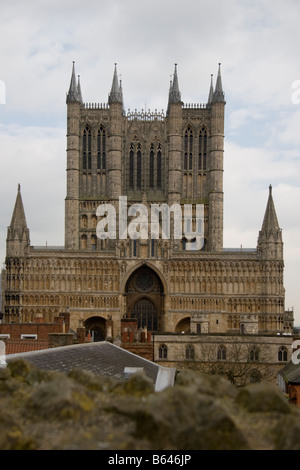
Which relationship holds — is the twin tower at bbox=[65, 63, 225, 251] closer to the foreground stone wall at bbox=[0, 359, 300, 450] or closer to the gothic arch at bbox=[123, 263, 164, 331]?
the gothic arch at bbox=[123, 263, 164, 331]

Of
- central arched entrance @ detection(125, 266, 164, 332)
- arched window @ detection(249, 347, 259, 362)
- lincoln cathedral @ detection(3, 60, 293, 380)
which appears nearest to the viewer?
arched window @ detection(249, 347, 259, 362)

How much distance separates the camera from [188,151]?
79.9 metres

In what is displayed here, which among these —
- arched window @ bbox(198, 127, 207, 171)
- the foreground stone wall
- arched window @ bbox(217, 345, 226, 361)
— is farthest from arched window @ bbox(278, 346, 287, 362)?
the foreground stone wall

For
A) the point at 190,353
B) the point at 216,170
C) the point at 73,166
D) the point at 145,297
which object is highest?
the point at 73,166

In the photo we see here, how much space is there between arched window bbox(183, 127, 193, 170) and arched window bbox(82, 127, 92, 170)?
11.1 m

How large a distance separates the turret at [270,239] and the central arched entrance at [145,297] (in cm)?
1145

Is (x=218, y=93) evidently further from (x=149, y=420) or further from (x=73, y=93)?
(x=149, y=420)

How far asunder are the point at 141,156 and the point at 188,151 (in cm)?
556

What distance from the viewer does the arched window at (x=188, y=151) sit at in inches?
3147

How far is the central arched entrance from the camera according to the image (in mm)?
72875

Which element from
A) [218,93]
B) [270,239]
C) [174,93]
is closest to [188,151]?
[174,93]

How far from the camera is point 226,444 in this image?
476 cm

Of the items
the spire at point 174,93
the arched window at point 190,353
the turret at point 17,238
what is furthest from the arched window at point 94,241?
the arched window at point 190,353

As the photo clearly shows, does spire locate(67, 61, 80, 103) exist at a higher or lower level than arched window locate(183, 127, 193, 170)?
higher
